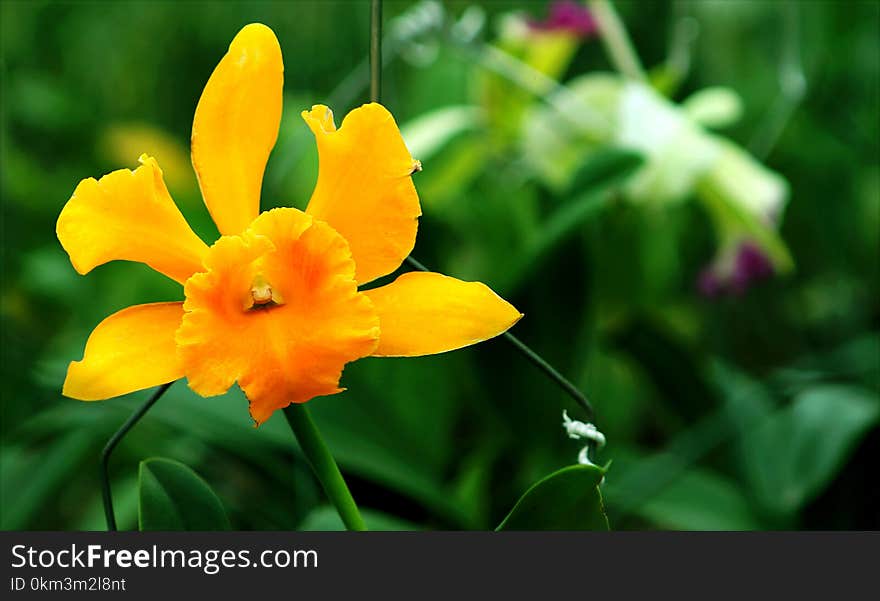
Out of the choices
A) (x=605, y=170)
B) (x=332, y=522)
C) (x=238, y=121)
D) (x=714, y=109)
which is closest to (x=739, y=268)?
(x=714, y=109)

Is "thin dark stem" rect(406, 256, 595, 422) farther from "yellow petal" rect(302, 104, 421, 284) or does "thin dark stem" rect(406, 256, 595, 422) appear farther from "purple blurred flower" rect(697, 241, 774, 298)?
"purple blurred flower" rect(697, 241, 774, 298)

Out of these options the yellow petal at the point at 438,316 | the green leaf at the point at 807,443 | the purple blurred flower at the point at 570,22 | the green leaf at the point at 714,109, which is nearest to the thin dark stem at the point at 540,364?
the yellow petal at the point at 438,316

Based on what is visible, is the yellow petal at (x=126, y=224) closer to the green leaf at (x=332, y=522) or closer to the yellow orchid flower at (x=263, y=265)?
the yellow orchid flower at (x=263, y=265)

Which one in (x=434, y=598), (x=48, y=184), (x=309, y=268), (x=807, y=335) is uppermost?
(x=309, y=268)

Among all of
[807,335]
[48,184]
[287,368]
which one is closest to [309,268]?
[287,368]

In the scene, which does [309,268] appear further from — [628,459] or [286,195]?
[286,195]

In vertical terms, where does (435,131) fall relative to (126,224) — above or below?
below

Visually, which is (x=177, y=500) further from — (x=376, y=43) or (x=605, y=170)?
(x=605, y=170)
